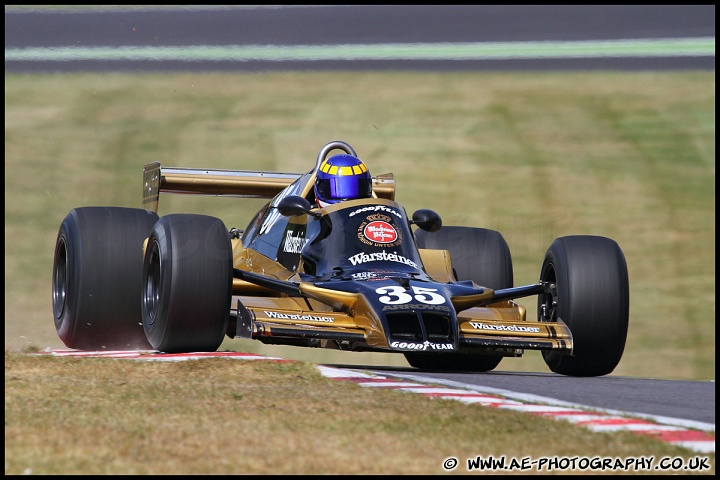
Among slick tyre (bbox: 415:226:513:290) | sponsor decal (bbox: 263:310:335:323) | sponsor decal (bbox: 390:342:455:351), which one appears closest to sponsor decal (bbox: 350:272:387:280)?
sponsor decal (bbox: 263:310:335:323)

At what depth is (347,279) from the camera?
9867 millimetres

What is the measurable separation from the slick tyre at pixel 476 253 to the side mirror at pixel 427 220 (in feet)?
2.93

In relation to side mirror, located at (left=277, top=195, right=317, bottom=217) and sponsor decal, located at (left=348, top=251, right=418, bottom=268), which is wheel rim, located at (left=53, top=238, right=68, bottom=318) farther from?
sponsor decal, located at (left=348, top=251, right=418, bottom=268)

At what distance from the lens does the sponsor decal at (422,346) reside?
898 cm

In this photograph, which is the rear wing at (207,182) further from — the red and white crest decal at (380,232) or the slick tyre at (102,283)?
the red and white crest decal at (380,232)

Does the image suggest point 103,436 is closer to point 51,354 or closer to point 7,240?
point 51,354

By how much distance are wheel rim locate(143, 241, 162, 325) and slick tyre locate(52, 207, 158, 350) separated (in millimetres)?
352

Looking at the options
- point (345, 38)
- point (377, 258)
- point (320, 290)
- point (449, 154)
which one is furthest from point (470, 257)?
point (345, 38)

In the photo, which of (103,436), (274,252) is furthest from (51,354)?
(103,436)

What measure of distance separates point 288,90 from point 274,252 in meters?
13.1

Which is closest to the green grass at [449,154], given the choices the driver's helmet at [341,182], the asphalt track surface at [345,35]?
the asphalt track surface at [345,35]

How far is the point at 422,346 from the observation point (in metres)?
9.02

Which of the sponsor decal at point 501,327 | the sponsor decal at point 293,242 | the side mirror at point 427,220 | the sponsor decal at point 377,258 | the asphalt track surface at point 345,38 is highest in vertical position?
the asphalt track surface at point 345,38

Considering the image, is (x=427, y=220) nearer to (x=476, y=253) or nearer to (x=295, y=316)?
(x=476, y=253)
